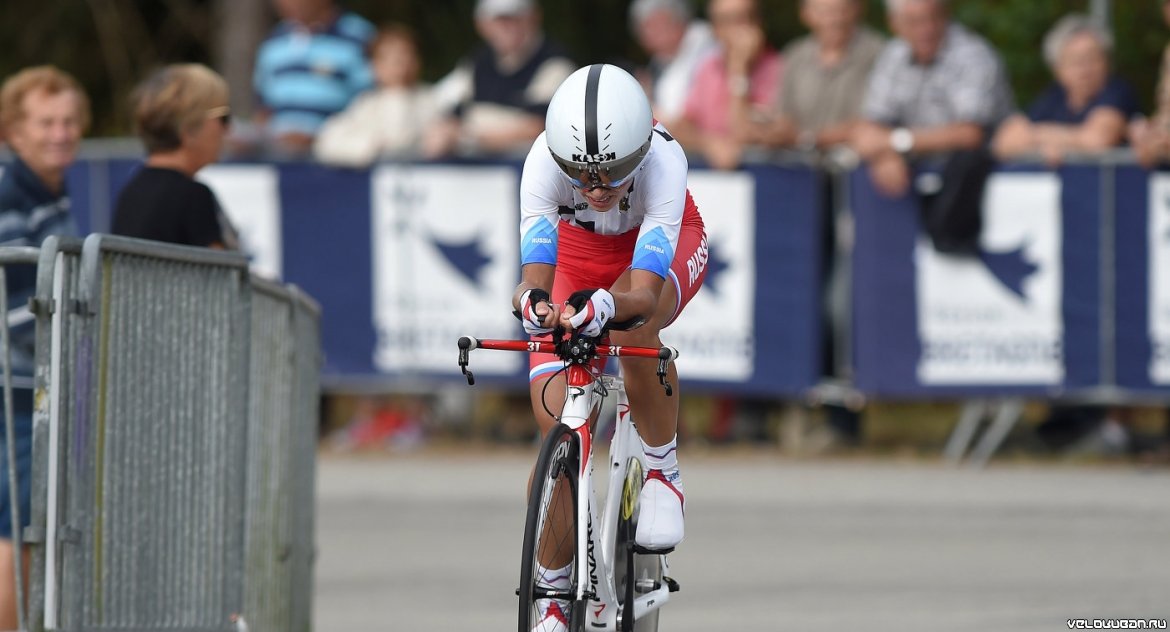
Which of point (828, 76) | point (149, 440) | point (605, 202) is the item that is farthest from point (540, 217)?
point (828, 76)

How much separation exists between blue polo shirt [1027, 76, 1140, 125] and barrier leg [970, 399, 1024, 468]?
189cm

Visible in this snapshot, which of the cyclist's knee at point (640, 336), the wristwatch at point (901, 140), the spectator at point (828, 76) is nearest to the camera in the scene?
the cyclist's knee at point (640, 336)

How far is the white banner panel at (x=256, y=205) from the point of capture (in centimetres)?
1385

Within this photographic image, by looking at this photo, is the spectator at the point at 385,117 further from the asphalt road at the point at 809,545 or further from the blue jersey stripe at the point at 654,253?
the blue jersey stripe at the point at 654,253

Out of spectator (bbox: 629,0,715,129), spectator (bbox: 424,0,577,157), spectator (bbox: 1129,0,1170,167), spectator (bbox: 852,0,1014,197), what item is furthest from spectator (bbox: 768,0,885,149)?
spectator (bbox: 1129,0,1170,167)

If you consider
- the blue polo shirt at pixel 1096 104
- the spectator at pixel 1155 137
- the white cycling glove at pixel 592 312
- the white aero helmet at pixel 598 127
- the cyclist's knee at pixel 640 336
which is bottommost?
the cyclist's knee at pixel 640 336

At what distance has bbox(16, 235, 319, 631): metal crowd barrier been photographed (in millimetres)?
5574

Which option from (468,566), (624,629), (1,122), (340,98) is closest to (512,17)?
(340,98)

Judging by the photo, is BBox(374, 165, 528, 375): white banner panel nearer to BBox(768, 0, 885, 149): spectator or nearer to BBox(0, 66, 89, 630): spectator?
BBox(768, 0, 885, 149): spectator

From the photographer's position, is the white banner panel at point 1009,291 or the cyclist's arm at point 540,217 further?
the white banner panel at point 1009,291

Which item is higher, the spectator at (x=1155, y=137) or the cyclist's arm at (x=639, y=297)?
the spectator at (x=1155, y=137)

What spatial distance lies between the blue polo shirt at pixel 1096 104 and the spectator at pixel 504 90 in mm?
3324

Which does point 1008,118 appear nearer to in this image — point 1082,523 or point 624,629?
point 1082,523

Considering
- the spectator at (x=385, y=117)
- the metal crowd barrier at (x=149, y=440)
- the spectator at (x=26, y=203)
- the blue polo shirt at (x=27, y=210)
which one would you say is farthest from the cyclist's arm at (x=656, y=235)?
the spectator at (x=385, y=117)
